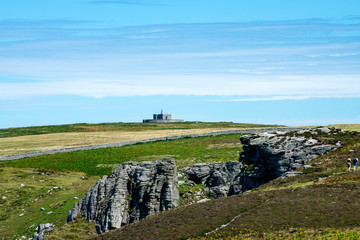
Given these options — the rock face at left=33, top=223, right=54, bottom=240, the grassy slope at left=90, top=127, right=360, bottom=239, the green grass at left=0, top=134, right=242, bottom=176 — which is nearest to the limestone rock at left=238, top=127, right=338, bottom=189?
the grassy slope at left=90, top=127, right=360, bottom=239

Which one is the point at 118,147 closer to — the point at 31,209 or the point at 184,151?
the point at 184,151

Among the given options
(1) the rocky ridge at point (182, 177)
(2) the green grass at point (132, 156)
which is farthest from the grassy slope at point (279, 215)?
(2) the green grass at point (132, 156)

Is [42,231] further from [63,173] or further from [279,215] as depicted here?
[63,173]

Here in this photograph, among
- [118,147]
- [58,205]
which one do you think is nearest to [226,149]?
[118,147]

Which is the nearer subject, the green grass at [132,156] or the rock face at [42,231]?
the rock face at [42,231]

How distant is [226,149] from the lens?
358 feet

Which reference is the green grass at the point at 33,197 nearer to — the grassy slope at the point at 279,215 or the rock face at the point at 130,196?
the rock face at the point at 130,196

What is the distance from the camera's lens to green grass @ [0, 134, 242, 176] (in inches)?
3713

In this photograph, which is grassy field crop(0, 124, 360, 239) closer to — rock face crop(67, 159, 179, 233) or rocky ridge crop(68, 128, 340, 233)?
rock face crop(67, 159, 179, 233)

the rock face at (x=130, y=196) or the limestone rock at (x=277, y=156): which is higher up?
the limestone rock at (x=277, y=156)

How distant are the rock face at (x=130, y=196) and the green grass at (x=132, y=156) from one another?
2990cm

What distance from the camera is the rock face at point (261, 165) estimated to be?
2468 inches

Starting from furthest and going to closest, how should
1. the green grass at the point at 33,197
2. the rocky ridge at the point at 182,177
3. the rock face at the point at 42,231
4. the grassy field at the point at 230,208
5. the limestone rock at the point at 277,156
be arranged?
the limestone rock at the point at 277,156, the green grass at the point at 33,197, the rocky ridge at the point at 182,177, the rock face at the point at 42,231, the grassy field at the point at 230,208

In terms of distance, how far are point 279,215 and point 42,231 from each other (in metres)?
30.5
